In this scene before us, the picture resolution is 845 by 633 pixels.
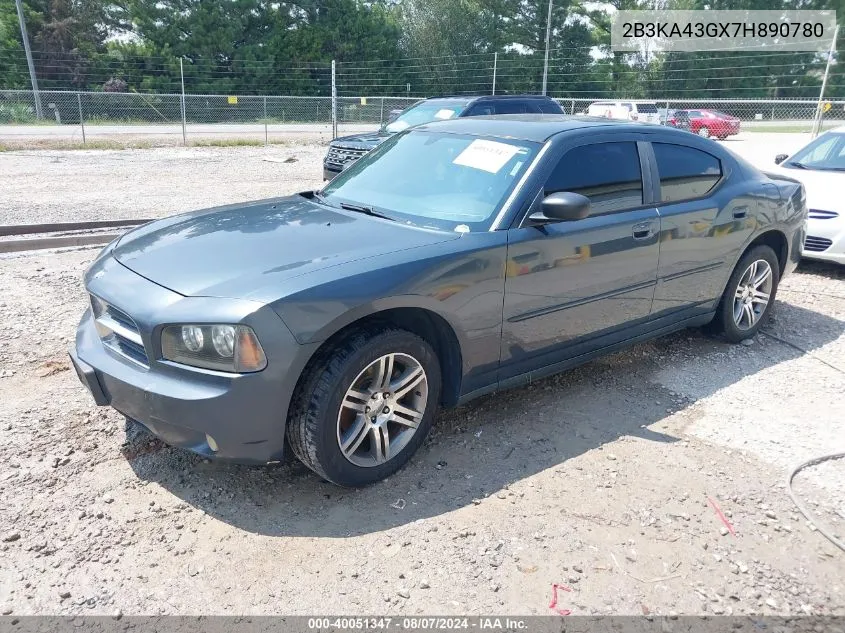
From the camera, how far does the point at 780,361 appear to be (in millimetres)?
4895

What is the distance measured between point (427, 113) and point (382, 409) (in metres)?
9.77

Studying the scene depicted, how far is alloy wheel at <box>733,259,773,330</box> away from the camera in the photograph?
503cm

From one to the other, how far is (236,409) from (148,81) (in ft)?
118

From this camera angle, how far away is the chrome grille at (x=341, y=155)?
11430mm

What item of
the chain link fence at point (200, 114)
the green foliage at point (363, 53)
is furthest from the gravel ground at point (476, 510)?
the green foliage at point (363, 53)

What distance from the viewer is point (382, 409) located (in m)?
3.12

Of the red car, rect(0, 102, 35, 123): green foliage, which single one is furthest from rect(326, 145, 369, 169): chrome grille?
the red car

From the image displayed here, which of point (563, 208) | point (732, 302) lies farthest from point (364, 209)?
point (732, 302)

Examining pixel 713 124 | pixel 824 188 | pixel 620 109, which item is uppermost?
pixel 620 109

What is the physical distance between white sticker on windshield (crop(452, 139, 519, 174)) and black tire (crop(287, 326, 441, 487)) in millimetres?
1189

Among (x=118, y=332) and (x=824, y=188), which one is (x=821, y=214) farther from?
(x=118, y=332)

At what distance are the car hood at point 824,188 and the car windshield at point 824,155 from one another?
Answer: 0.27 m

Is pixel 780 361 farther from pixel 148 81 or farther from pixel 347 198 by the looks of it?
pixel 148 81

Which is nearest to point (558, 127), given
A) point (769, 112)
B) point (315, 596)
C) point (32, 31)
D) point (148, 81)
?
point (315, 596)
